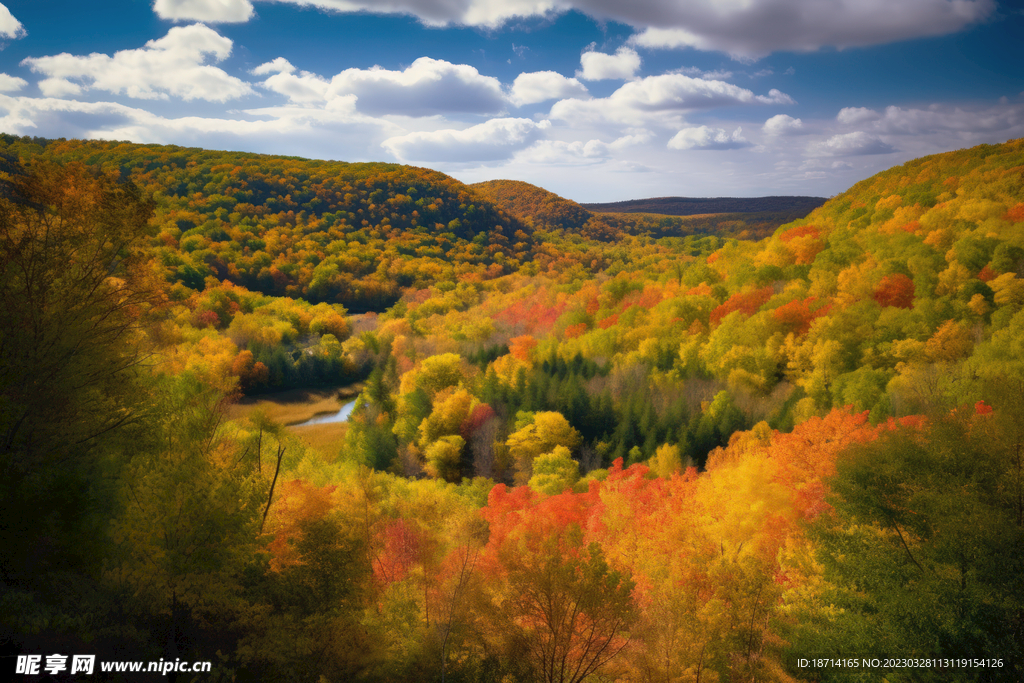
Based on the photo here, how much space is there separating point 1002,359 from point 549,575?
124 ft

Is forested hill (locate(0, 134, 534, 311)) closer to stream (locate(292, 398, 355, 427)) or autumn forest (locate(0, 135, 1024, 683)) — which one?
stream (locate(292, 398, 355, 427))

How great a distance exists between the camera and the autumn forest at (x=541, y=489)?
11836 mm

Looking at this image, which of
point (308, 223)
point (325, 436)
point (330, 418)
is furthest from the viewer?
point (308, 223)

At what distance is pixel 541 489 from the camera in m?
38.0

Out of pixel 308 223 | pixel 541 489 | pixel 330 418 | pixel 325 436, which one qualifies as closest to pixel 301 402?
pixel 330 418

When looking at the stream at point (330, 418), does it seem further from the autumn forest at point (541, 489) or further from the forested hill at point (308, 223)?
the forested hill at point (308, 223)

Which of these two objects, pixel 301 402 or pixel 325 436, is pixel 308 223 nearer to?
pixel 301 402

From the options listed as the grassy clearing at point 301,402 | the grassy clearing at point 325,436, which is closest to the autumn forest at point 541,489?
the grassy clearing at point 325,436

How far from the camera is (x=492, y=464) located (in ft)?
147

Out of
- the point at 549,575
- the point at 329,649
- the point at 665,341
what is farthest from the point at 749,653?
the point at 665,341

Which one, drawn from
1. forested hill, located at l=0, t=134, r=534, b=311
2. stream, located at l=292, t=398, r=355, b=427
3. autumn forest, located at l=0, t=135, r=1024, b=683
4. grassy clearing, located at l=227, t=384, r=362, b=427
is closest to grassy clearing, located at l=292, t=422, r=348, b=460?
autumn forest, located at l=0, t=135, r=1024, b=683

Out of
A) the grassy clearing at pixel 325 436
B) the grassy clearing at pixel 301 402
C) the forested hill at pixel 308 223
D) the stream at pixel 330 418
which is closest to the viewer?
the grassy clearing at pixel 325 436

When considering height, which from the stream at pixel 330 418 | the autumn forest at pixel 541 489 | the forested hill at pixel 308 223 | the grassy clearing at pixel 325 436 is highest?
the forested hill at pixel 308 223

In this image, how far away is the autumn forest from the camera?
11836 mm
